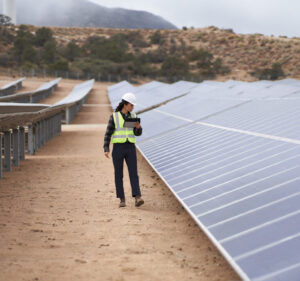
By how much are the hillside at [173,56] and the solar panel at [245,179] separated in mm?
82242

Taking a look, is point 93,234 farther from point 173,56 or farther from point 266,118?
point 173,56

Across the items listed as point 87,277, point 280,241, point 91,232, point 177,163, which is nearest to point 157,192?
point 177,163

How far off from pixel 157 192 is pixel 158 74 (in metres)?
87.9

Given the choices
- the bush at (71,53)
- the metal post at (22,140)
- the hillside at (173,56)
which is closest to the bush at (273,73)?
the hillside at (173,56)

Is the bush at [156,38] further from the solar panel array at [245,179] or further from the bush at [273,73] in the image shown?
the solar panel array at [245,179]

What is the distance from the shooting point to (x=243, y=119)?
1415cm

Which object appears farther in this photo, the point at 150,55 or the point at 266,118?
the point at 150,55

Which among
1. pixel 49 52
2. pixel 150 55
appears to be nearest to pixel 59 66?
pixel 49 52

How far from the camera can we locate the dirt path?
271 inches

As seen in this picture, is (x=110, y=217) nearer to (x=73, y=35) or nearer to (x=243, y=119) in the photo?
(x=243, y=119)

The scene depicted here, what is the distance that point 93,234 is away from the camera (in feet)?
28.7

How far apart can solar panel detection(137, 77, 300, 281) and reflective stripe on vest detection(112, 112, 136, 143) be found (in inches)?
49.2

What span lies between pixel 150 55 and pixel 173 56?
577cm

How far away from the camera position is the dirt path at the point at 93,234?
6891 mm
